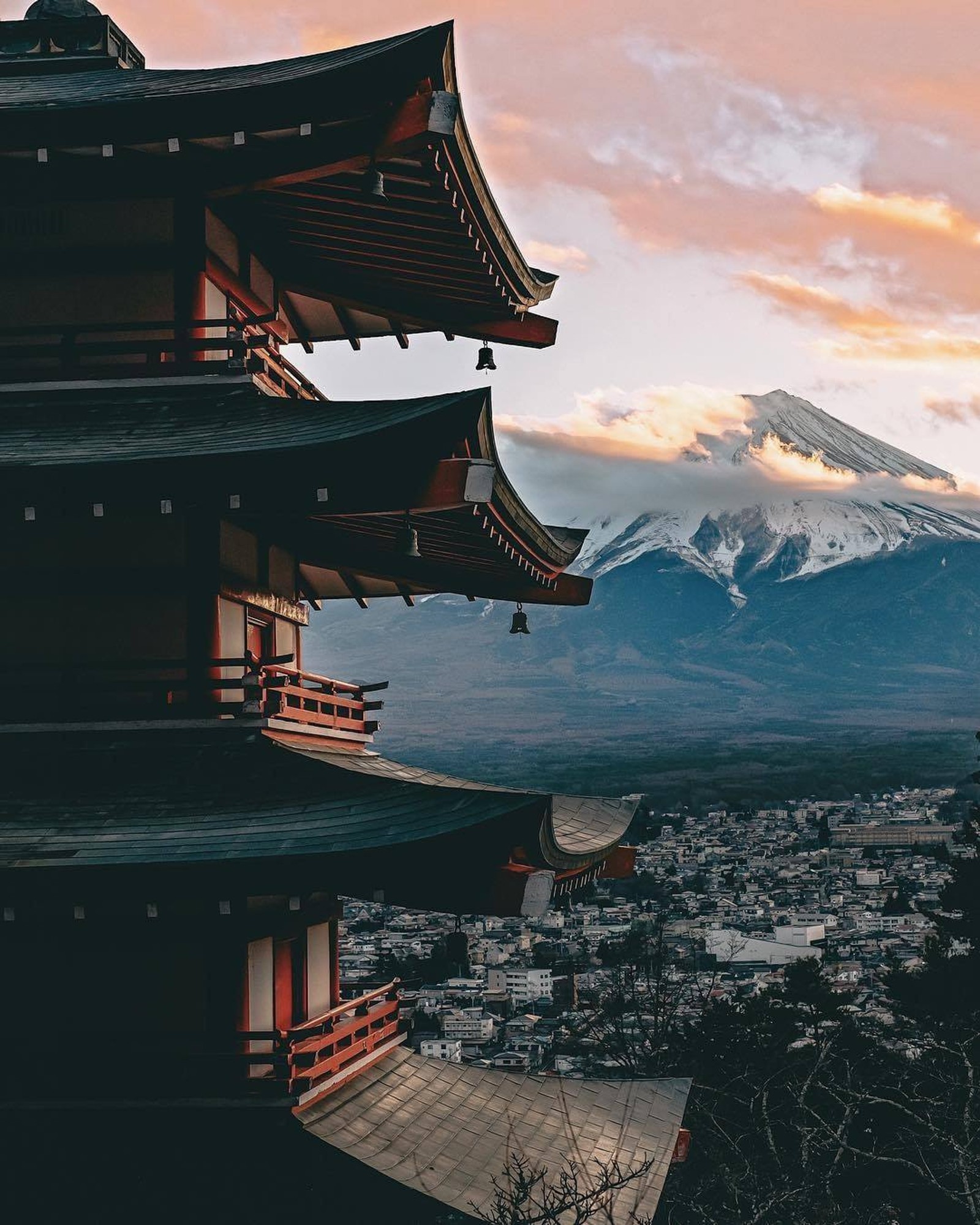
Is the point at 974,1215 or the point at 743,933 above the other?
the point at 974,1215

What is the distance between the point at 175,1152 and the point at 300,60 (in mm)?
9266

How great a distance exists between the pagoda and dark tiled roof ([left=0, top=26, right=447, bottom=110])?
7 cm

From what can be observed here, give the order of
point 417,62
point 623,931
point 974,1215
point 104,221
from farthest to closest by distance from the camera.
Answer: point 623,931 < point 974,1215 < point 104,221 < point 417,62

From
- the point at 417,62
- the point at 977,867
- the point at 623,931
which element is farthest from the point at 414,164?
the point at 623,931

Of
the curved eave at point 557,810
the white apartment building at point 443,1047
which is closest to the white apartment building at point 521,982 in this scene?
the white apartment building at point 443,1047

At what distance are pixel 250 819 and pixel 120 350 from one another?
13.7 ft

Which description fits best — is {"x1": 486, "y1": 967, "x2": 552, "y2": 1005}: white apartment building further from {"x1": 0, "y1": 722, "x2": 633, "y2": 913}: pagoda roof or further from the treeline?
{"x1": 0, "y1": 722, "x2": 633, "y2": 913}: pagoda roof

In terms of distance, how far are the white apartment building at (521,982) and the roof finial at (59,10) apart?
187 feet

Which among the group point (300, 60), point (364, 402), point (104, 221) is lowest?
point (364, 402)

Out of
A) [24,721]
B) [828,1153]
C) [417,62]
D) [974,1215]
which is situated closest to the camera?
[417,62]

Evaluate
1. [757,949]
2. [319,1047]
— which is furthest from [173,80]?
[757,949]

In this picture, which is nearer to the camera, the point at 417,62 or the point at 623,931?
the point at 417,62

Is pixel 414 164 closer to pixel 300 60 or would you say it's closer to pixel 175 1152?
pixel 300 60

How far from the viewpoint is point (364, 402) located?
1290 cm
